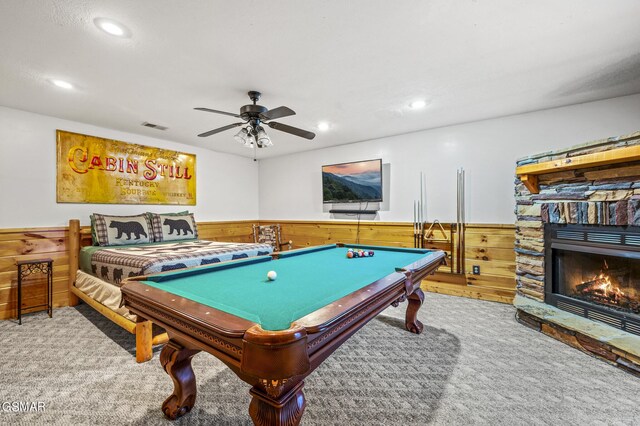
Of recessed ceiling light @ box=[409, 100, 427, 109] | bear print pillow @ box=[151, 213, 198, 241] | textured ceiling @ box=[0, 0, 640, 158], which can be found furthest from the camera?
bear print pillow @ box=[151, 213, 198, 241]

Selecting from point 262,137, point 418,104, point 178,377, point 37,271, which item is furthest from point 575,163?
point 37,271

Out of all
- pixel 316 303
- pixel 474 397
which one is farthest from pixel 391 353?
pixel 316 303

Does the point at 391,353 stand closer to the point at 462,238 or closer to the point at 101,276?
the point at 462,238

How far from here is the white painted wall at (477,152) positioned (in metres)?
3.03

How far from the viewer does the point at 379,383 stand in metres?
1.85

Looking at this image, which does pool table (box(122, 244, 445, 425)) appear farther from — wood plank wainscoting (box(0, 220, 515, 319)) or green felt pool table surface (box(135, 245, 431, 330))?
wood plank wainscoting (box(0, 220, 515, 319))

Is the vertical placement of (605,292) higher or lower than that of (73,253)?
lower

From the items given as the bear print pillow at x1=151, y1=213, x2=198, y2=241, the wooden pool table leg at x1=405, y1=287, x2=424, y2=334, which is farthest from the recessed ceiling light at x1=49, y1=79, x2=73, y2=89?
the wooden pool table leg at x1=405, y1=287, x2=424, y2=334

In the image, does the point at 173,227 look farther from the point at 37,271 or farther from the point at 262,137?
the point at 262,137

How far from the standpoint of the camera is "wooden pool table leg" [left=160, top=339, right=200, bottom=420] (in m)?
1.48

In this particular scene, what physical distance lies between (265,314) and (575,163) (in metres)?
2.74

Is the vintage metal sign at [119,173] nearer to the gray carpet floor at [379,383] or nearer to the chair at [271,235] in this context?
the chair at [271,235]

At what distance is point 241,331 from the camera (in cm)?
88

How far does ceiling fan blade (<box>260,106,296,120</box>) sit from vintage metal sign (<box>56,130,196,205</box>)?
105 inches
